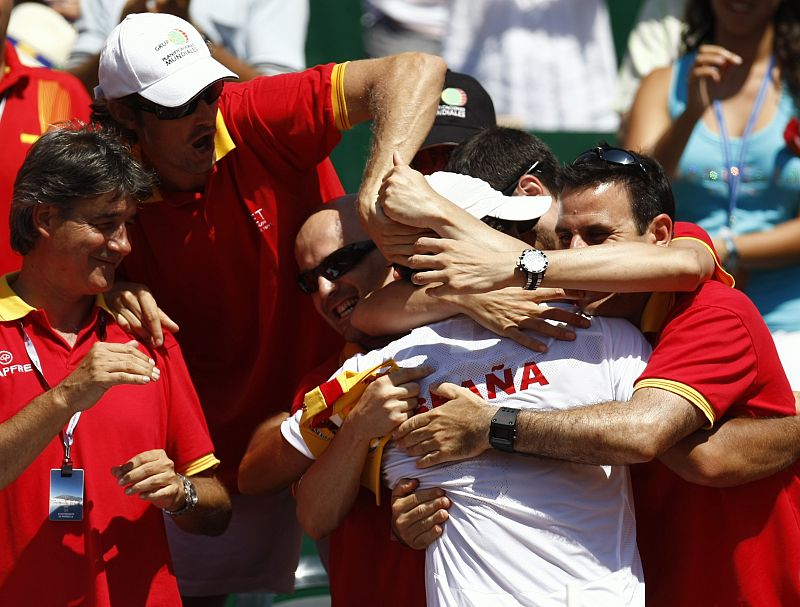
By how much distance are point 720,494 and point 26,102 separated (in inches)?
96.3

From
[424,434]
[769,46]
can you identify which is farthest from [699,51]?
[424,434]

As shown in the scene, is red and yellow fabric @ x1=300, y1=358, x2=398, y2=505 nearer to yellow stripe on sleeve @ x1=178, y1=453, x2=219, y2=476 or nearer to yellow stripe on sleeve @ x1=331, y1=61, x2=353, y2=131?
yellow stripe on sleeve @ x1=178, y1=453, x2=219, y2=476

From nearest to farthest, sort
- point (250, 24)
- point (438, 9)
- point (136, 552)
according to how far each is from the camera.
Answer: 1. point (136, 552)
2. point (250, 24)
3. point (438, 9)

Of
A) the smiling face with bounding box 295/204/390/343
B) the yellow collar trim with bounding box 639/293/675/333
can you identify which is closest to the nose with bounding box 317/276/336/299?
the smiling face with bounding box 295/204/390/343

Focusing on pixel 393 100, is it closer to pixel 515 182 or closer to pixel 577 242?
pixel 515 182

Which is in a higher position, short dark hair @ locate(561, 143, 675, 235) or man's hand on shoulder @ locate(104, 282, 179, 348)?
short dark hair @ locate(561, 143, 675, 235)

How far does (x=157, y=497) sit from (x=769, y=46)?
2849 millimetres

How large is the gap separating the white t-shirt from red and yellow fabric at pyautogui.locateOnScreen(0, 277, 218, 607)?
64 centimetres

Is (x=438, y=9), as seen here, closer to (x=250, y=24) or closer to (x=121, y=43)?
(x=250, y=24)

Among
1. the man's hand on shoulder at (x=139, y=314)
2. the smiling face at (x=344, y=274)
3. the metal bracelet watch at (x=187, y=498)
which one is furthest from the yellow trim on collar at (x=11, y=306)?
the smiling face at (x=344, y=274)

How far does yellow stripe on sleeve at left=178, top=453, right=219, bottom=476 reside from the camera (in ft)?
10.6

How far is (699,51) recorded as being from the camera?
14.8 feet

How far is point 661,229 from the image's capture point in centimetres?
304

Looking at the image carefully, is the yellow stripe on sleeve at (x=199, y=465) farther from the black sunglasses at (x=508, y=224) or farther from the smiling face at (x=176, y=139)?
the black sunglasses at (x=508, y=224)
